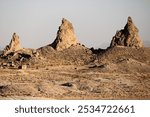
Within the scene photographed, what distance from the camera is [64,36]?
57.4 m

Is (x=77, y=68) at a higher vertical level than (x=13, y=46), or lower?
lower

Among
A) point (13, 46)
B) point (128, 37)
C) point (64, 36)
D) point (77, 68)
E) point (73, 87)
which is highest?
point (64, 36)

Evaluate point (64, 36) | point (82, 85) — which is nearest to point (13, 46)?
point (64, 36)

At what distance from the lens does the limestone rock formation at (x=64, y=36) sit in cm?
5734

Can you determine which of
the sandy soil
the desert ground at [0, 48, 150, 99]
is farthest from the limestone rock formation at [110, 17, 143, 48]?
the sandy soil

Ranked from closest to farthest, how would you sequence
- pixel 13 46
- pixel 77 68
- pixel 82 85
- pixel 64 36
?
pixel 82 85 → pixel 77 68 → pixel 64 36 → pixel 13 46

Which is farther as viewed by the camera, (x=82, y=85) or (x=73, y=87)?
(x=82, y=85)

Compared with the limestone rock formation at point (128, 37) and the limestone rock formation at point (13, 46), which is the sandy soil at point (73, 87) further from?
the limestone rock formation at point (13, 46)

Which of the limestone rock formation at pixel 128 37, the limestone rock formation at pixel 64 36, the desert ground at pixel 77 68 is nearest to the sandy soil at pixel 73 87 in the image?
the desert ground at pixel 77 68

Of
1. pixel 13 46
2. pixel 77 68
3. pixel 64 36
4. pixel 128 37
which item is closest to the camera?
pixel 77 68

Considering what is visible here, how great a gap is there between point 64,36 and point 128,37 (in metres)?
9.27

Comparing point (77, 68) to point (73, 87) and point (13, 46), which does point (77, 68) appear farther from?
point (73, 87)

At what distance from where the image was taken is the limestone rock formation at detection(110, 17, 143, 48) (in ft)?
183

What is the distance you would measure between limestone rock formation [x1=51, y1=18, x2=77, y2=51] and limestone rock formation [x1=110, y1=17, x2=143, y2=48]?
6.39 meters
